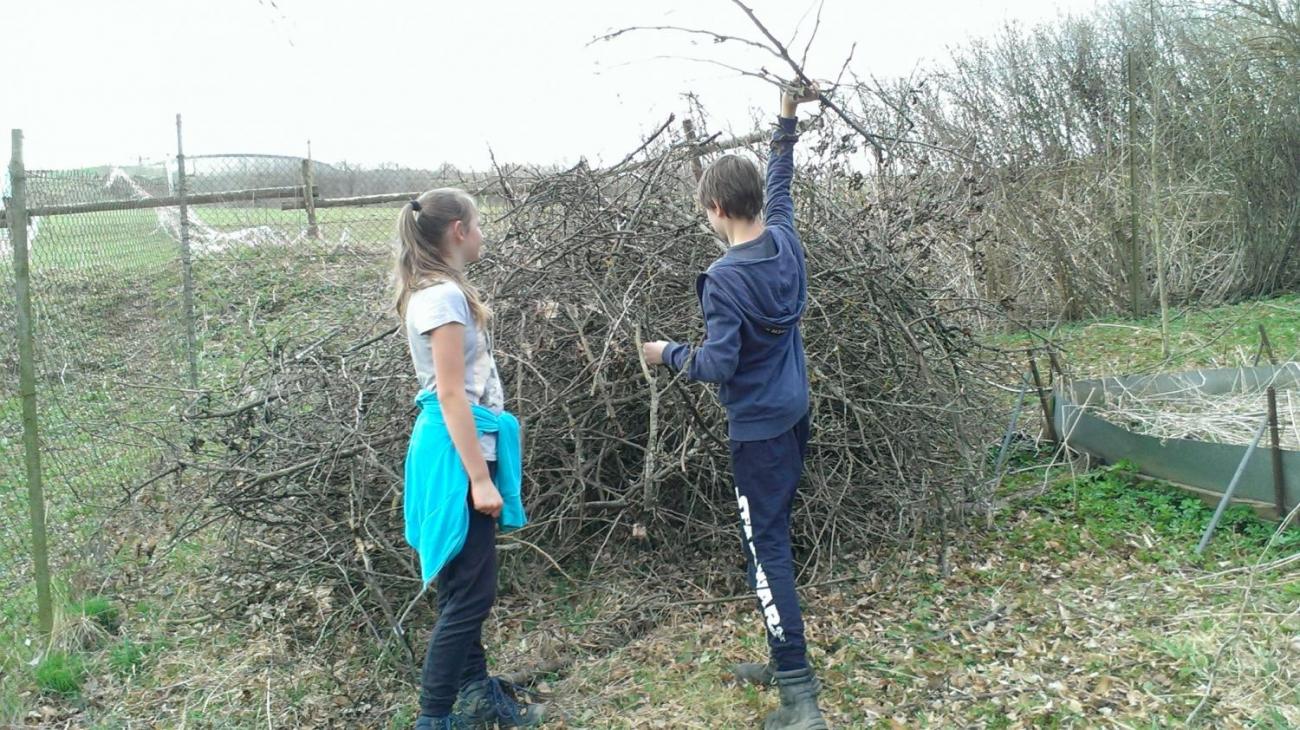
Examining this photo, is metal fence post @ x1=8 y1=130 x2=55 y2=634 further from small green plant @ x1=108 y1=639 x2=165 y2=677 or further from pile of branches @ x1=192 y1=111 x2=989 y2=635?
pile of branches @ x1=192 y1=111 x2=989 y2=635

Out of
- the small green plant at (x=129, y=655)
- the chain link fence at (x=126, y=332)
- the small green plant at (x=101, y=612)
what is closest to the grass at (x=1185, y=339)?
the chain link fence at (x=126, y=332)

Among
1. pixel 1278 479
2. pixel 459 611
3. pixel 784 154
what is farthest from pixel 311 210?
pixel 1278 479

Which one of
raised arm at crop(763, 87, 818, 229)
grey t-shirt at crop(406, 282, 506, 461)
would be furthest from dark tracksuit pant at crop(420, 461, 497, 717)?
raised arm at crop(763, 87, 818, 229)

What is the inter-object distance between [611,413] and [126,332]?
447 cm

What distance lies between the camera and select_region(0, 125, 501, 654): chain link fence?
13.6 feet

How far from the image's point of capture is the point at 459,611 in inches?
98.6

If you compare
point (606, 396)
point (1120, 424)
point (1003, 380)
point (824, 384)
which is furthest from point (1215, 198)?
point (606, 396)

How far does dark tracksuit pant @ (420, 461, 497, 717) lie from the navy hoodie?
691 millimetres

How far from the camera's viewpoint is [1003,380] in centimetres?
541

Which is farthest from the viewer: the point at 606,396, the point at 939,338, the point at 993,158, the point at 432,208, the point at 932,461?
the point at 993,158

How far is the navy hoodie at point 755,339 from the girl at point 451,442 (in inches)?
21.7

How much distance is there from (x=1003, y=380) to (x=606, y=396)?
2980 mm

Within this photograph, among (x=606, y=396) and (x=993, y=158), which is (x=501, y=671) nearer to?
(x=606, y=396)

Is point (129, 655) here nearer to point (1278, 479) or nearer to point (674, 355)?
point (674, 355)
